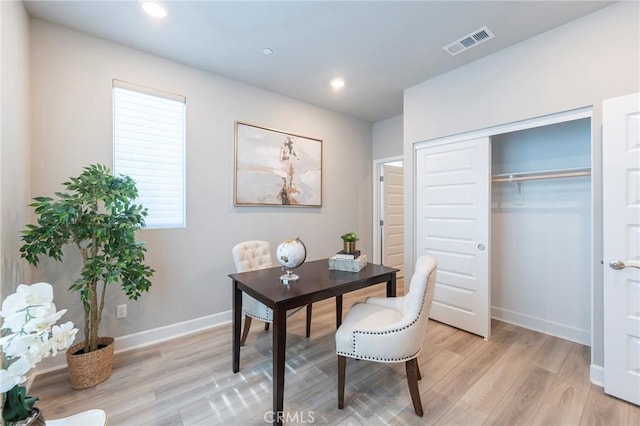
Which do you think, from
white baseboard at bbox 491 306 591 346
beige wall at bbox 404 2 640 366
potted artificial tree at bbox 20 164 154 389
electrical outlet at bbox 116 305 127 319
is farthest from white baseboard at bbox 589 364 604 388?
electrical outlet at bbox 116 305 127 319

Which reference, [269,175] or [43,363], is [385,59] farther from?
[43,363]

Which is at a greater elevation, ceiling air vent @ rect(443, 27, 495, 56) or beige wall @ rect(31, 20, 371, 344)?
ceiling air vent @ rect(443, 27, 495, 56)

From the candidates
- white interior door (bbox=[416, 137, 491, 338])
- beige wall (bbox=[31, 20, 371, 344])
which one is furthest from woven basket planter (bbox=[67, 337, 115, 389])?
white interior door (bbox=[416, 137, 491, 338])

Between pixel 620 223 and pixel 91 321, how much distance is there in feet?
12.5

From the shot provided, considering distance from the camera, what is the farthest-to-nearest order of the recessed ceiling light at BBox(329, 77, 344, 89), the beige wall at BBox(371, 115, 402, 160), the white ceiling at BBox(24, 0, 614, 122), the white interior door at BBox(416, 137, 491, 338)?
the beige wall at BBox(371, 115, 402, 160), the recessed ceiling light at BBox(329, 77, 344, 89), the white interior door at BBox(416, 137, 491, 338), the white ceiling at BBox(24, 0, 614, 122)

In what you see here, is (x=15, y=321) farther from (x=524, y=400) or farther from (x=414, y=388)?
(x=524, y=400)

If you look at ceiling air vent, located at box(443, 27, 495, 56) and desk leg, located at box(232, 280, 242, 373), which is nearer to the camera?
desk leg, located at box(232, 280, 242, 373)

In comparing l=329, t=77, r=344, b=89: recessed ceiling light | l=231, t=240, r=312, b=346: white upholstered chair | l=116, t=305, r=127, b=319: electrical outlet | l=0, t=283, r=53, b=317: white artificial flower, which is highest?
l=329, t=77, r=344, b=89: recessed ceiling light

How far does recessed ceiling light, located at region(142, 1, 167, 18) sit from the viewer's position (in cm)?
194

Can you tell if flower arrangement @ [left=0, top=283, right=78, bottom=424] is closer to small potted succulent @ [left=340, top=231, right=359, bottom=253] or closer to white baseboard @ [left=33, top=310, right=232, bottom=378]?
white baseboard @ [left=33, top=310, right=232, bottom=378]

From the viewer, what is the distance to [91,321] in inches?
77.7

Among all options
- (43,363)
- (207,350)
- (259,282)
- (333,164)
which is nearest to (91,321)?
(43,363)

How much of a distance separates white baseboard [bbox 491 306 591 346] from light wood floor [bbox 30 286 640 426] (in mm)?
101

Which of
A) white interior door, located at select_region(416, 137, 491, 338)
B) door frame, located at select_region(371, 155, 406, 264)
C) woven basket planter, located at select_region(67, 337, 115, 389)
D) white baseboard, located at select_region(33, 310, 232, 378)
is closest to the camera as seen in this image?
woven basket planter, located at select_region(67, 337, 115, 389)
